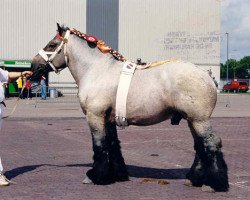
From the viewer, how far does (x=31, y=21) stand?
184 ft

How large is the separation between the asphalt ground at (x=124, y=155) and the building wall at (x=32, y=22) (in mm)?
35922

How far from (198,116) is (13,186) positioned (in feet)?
9.79

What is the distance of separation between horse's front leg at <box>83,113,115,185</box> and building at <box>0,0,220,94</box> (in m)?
45.4

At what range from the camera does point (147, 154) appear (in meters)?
12.4

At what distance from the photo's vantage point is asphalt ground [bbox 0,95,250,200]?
795 centimetres

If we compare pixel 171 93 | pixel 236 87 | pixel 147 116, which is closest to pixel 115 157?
pixel 147 116

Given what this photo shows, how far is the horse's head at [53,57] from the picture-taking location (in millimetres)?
8766

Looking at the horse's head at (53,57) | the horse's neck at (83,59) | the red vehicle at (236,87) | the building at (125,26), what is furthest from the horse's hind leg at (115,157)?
the red vehicle at (236,87)

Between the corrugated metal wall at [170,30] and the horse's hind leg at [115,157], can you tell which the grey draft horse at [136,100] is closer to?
the horse's hind leg at [115,157]

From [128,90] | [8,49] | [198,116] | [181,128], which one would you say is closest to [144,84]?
[128,90]

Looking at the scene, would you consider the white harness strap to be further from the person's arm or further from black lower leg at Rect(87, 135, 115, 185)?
the person's arm

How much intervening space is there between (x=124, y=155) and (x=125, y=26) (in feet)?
154

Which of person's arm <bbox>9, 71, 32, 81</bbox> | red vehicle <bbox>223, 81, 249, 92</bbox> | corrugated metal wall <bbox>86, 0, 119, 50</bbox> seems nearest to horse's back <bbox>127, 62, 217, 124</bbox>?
person's arm <bbox>9, 71, 32, 81</bbox>

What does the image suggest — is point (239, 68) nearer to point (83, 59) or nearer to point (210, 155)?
point (83, 59)
